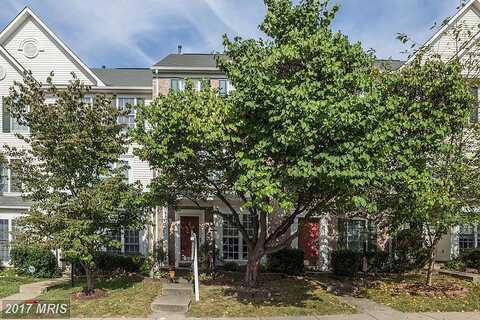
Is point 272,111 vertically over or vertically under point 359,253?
over

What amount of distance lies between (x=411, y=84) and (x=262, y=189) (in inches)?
258

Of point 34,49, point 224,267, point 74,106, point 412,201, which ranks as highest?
point 34,49

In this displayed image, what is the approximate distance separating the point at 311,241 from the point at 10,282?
13006 mm

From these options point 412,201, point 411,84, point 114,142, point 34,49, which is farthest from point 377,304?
point 34,49

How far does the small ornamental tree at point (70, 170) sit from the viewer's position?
12867 mm

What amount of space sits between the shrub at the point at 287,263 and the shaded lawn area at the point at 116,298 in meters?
5.47

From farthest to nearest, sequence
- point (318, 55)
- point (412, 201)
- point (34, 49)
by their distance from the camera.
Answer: point (34, 49)
point (412, 201)
point (318, 55)

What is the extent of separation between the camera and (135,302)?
41.9ft

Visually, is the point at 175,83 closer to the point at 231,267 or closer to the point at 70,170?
the point at 70,170

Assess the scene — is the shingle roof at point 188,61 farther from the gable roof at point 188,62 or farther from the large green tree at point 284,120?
the large green tree at point 284,120

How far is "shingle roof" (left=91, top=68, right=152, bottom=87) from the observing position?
22766 mm

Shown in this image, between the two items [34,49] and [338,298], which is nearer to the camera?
[338,298]

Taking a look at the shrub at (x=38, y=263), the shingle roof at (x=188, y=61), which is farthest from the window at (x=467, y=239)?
the shrub at (x=38, y=263)

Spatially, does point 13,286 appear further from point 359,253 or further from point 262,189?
point 359,253
